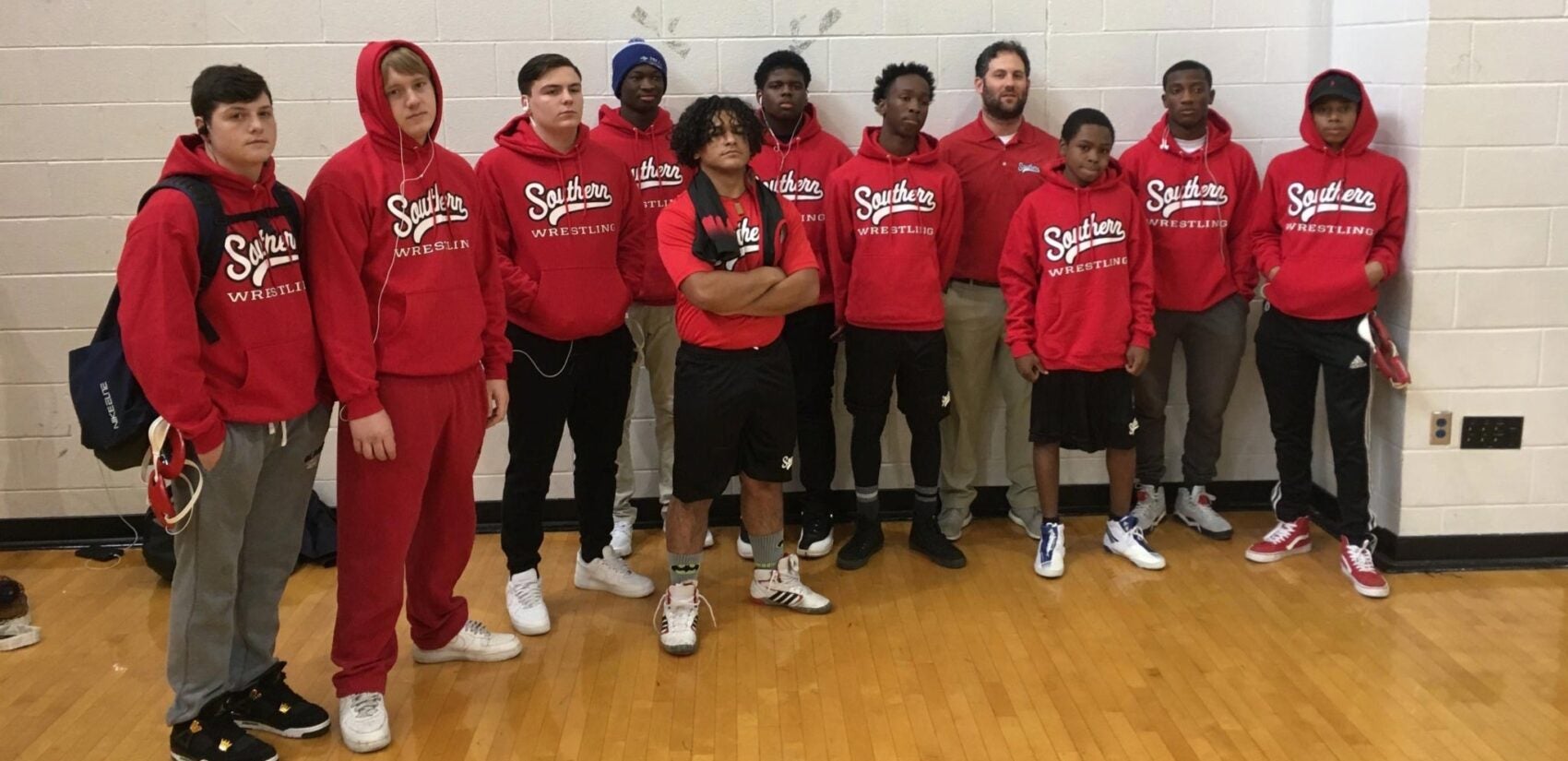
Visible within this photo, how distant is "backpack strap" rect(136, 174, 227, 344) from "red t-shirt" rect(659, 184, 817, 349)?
1.15 metres

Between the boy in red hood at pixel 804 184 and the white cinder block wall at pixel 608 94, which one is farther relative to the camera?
the boy in red hood at pixel 804 184

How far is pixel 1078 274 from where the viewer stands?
400 centimetres

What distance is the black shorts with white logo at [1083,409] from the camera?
4.09 m

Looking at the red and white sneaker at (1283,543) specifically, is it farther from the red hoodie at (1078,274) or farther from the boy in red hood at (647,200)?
the boy in red hood at (647,200)

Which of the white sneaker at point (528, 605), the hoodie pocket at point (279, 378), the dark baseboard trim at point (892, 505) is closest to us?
the hoodie pocket at point (279, 378)

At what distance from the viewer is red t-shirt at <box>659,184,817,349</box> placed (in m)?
3.44

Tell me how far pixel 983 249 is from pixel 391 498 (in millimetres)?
2180

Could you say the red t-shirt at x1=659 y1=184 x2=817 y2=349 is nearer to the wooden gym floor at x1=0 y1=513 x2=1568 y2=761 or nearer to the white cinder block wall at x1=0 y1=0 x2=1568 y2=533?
the wooden gym floor at x1=0 y1=513 x2=1568 y2=761

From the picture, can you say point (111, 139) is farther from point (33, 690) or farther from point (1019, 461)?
point (1019, 461)

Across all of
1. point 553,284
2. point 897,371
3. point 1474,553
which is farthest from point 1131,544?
point 553,284

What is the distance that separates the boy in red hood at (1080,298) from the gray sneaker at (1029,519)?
12.2 inches

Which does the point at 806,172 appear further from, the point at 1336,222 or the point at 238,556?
the point at 238,556

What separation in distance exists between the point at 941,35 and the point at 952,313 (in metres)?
0.99

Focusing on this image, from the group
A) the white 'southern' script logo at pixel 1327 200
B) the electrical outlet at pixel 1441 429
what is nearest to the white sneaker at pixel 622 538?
the white 'southern' script logo at pixel 1327 200
